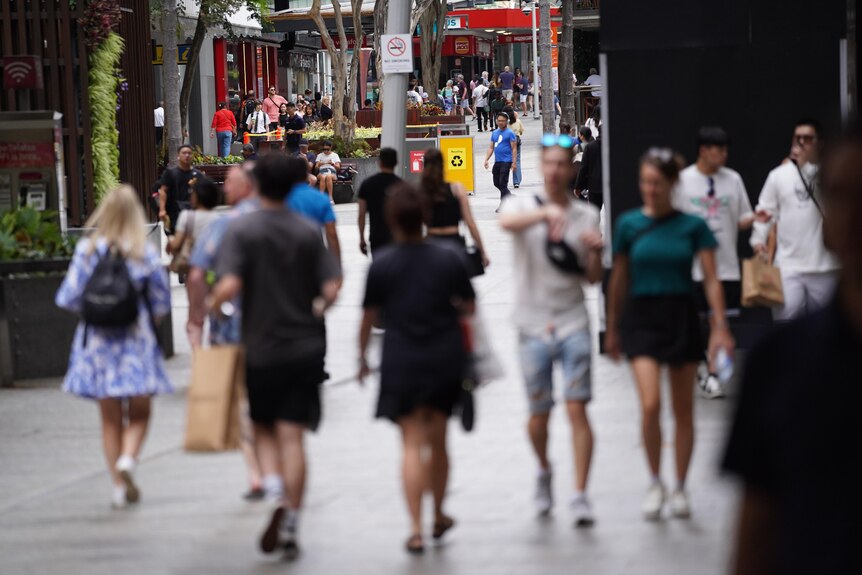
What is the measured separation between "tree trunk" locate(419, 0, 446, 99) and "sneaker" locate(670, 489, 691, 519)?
4737cm

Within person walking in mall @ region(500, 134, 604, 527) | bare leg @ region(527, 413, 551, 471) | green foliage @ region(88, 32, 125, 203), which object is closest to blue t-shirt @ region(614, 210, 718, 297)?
person walking in mall @ region(500, 134, 604, 527)

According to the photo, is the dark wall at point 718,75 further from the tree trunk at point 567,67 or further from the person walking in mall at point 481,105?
the person walking in mall at point 481,105

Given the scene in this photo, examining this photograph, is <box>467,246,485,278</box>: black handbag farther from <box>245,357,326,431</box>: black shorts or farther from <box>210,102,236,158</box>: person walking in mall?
<box>210,102,236,158</box>: person walking in mall

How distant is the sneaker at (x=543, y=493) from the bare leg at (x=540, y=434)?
1.9 inches

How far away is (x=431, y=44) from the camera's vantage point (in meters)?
57.1

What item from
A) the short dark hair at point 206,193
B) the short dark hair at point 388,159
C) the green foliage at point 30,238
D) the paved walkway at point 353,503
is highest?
the short dark hair at point 388,159

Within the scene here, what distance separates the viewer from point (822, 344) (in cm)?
240

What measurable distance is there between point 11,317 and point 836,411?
10.2 metres

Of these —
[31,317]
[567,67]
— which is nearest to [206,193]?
[31,317]

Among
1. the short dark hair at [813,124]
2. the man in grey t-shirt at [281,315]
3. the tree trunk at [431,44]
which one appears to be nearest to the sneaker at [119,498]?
the man in grey t-shirt at [281,315]

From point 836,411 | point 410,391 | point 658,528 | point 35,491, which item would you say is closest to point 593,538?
point 658,528

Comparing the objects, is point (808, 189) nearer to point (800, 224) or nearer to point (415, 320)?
point (800, 224)

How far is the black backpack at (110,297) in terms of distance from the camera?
7625 mm

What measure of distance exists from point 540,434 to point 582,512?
42cm
